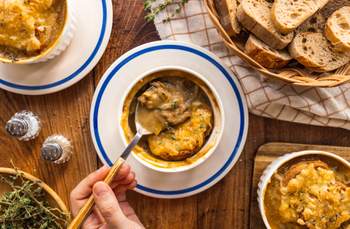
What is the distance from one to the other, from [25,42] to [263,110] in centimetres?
Result: 87

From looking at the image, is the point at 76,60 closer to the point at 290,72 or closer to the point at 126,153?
the point at 126,153

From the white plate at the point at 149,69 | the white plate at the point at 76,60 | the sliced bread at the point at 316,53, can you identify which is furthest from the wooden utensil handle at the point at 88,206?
the sliced bread at the point at 316,53

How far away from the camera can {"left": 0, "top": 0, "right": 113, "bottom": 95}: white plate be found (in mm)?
1848

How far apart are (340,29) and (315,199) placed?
23.6 inches

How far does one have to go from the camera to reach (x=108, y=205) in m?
1.65

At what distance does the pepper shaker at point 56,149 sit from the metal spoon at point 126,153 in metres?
0.25

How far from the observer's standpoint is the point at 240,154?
1.92 meters

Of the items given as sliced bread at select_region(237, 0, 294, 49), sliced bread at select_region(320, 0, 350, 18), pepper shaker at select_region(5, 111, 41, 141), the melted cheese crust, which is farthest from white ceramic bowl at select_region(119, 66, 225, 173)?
sliced bread at select_region(320, 0, 350, 18)

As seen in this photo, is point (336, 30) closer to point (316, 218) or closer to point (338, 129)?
point (338, 129)

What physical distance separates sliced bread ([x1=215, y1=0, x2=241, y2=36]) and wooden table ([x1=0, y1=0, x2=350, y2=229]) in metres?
0.27

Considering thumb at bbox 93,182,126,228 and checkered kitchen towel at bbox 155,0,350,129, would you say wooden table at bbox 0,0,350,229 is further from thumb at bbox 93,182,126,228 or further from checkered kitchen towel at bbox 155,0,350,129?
thumb at bbox 93,182,126,228

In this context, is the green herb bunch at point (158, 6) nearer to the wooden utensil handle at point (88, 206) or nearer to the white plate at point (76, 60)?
the white plate at point (76, 60)

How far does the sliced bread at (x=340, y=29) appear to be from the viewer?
1791mm

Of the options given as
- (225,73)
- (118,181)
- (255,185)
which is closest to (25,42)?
(118,181)
